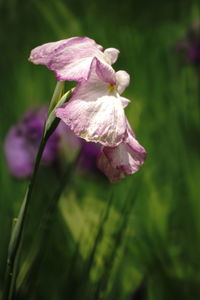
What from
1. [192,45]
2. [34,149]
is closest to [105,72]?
[34,149]

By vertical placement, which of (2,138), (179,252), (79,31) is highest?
(79,31)

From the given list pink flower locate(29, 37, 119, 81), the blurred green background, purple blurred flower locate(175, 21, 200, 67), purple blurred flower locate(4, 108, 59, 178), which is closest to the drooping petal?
pink flower locate(29, 37, 119, 81)

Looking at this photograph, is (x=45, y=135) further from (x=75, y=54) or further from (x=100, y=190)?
(x=100, y=190)

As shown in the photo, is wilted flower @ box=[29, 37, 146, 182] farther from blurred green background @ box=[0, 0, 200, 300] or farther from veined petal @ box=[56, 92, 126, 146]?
blurred green background @ box=[0, 0, 200, 300]

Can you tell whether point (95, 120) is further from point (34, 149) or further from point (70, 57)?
point (34, 149)

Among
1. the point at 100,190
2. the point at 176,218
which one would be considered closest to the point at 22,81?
the point at 100,190

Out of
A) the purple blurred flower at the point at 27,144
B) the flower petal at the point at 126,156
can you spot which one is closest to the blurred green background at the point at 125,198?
the purple blurred flower at the point at 27,144

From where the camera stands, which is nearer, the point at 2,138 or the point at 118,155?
the point at 118,155
